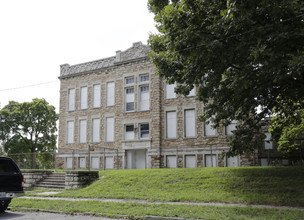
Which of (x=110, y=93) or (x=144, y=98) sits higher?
(x=110, y=93)

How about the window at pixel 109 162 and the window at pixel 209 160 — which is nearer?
the window at pixel 209 160

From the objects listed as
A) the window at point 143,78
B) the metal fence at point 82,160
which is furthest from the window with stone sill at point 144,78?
the metal fence at point 82,160

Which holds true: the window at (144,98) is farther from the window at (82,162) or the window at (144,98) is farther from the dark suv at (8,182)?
the dark suv at (8,182)

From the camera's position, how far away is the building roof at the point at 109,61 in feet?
88.2

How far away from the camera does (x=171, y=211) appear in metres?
9.49

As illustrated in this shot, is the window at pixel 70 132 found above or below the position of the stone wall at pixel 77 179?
above

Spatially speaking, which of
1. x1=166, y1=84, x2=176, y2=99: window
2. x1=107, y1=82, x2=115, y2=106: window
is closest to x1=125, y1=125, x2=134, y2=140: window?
x1=107, y1=82, x2=115, y2=106: window

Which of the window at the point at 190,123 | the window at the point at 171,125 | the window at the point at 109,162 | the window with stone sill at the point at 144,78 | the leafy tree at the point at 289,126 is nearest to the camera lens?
the leafy tree at the point at 289,126

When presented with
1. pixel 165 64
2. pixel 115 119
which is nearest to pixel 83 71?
pixel 115 119

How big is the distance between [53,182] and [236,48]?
1476 cm

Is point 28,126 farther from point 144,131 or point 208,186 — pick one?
point 208,186

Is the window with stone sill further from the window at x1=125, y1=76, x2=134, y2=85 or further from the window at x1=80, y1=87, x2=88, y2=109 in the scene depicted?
the window at x1=80, y1=87, x2=88, y2=109

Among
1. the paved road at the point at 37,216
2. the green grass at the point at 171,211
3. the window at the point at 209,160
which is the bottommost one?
the paved road at the point at 37,216

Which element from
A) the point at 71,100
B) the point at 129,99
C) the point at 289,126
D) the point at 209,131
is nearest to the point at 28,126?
the point at 71,100
